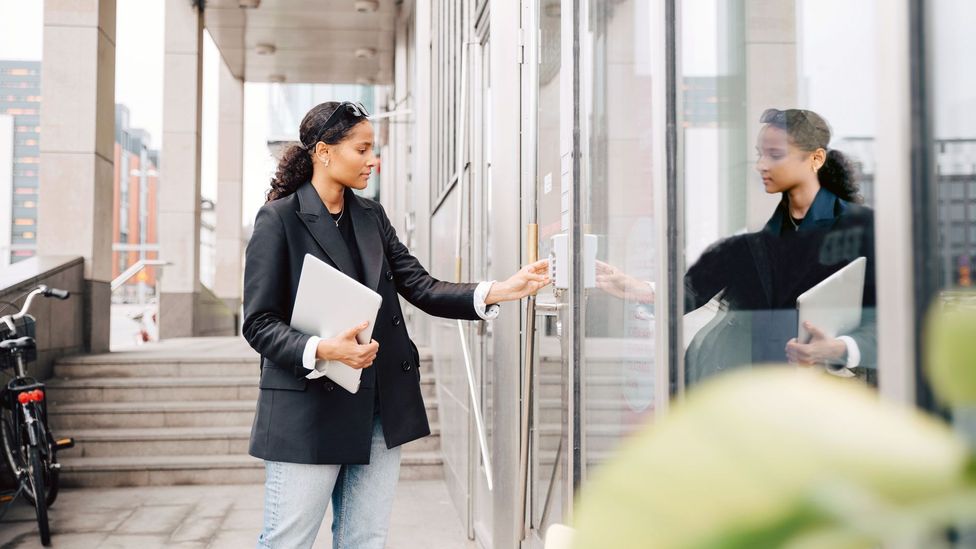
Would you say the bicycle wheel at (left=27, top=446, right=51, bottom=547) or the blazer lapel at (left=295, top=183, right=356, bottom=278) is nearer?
the blazer lapel at (left=295, top=183, right=356, bottom=278)

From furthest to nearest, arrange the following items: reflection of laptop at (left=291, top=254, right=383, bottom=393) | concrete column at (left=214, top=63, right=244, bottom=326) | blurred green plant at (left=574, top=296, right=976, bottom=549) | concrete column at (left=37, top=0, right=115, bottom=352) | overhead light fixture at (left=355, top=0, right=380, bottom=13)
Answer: concrete column at (left=214, top=63, right=244, bottom=326) → overhead light fixture at (left=355, top=0, right=380, bottom=13) → concrete column at (left=37, top=0, right=115, bottom=352) → reflection of laptop at (left=291, top=254, right=383, bottom=393) → blurred green plant at (left=574, top=296, right=976, bottom=549)

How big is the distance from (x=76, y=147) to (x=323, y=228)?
4929 millimetres

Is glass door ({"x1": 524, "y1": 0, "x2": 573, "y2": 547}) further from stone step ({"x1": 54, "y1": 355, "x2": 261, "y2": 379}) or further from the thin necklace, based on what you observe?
stone step ({"x1": 54, "y1": 355, "x2": 261, "y2": 379})

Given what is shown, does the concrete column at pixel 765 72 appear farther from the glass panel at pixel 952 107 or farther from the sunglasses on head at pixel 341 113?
the sunglasses on head at pixel 341 113

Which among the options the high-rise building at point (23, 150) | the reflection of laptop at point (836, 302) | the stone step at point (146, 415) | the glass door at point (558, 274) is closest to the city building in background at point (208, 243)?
the high-rise building at point (23, 150)

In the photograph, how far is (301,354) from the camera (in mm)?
1915

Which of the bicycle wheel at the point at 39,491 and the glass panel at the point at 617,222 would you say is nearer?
the glass panel at the point at 617,222

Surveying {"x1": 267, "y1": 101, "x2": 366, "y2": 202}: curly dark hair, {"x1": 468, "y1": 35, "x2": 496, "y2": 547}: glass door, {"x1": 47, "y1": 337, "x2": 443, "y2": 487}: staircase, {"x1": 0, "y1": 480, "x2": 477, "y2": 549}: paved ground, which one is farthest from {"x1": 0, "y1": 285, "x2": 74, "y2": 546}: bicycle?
{"x1": 267, "y1": 101, "x2": 366, "y2": 202}: curly dark hair

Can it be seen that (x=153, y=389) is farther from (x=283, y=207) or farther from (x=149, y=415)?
(x=283, y=207)

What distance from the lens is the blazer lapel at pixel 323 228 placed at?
2.09m

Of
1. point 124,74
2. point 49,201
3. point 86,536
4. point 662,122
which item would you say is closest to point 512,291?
point 662,122

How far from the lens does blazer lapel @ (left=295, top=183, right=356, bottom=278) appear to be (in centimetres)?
209

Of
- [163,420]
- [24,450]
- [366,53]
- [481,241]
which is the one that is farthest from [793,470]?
[366,53]

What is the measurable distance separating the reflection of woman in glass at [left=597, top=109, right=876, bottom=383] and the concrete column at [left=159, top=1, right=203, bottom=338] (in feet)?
30.2
